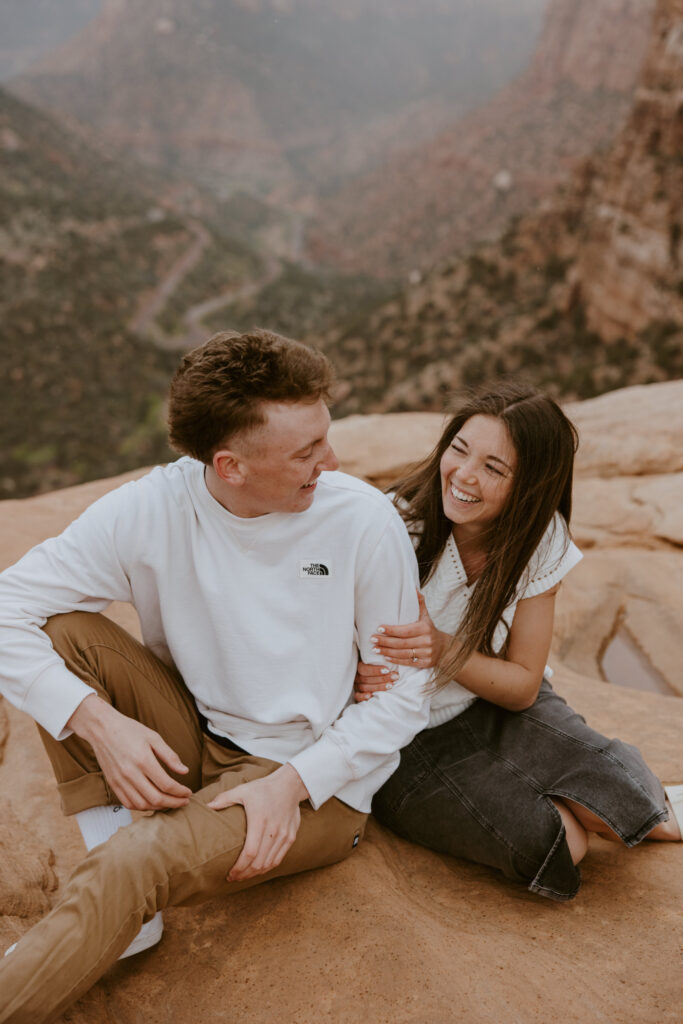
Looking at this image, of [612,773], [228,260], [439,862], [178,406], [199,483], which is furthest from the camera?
[228,260]

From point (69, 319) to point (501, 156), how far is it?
142 feet

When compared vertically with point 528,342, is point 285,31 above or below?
above

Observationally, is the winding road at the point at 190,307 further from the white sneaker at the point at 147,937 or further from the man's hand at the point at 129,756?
the white sneaker at the point at 147,937

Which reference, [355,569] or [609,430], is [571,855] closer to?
[355,569]

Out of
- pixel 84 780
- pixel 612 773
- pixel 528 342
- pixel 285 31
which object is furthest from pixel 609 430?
pixel 285 31

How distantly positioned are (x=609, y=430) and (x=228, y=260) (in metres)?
47.3

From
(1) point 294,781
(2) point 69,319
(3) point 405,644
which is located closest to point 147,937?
(1) point 294,781

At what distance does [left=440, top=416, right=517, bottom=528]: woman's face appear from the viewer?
248 cm

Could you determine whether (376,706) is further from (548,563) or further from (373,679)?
(548,563)

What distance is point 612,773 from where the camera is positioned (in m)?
2.51

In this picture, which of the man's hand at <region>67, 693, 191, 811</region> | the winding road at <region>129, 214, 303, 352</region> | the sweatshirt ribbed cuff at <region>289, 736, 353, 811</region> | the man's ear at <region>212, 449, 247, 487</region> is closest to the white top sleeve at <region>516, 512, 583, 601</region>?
the sweatshirt ribbed cuff at <region>289, 736, 353, 811</region>

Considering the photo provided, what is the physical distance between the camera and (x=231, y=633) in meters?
2.26

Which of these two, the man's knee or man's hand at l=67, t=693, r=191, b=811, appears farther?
the man's knee

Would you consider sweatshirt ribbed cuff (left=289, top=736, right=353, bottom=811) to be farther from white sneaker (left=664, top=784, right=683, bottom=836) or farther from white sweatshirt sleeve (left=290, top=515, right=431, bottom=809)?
Result: white sneaker (left=664, top=784, right=683, bottom=836)
